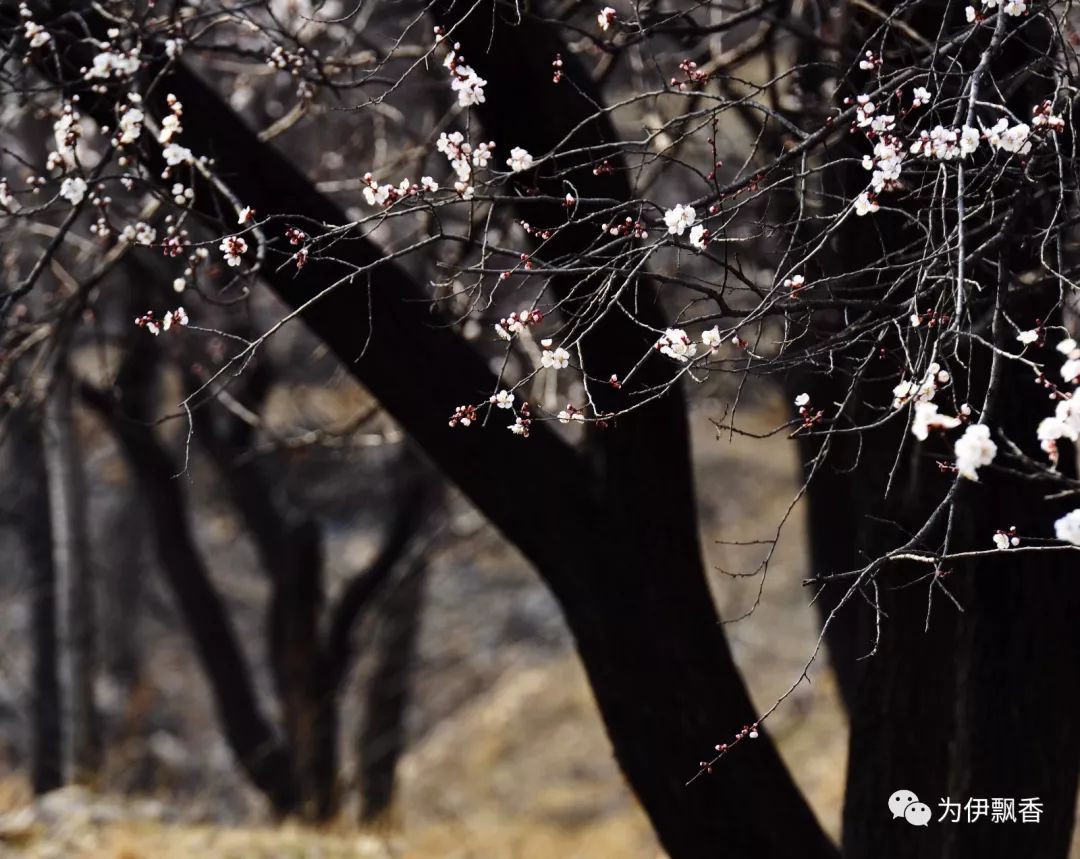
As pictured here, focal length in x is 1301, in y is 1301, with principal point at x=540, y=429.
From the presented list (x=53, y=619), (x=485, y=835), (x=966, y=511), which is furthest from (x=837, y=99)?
(x=53, y=619)

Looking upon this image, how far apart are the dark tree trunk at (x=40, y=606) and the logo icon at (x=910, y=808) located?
658cm

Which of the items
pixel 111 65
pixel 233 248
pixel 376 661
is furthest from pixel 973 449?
pixel 376 661

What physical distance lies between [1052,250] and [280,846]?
16.4 ft

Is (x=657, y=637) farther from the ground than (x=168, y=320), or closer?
closer

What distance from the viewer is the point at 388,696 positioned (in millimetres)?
9750

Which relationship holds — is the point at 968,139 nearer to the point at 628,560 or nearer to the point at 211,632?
the point at 628,560

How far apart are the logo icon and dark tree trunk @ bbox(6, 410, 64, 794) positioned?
658cm

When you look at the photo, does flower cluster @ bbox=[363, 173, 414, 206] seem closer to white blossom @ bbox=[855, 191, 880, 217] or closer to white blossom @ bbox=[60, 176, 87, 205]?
white blossom @ bbox=[60, 176, 87, 205]

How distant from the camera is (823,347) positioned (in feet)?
9.05

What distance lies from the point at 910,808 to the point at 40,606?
8.69 metres

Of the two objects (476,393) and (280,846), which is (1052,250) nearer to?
(476,393)

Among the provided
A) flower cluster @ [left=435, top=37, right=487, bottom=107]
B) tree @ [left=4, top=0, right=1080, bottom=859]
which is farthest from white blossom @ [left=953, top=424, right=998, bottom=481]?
flower cluster @ [left=435, top=37, right=487, bottom=107]

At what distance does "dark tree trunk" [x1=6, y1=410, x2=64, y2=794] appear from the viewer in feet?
32.1

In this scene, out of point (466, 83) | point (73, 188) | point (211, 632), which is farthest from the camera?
point (211, 632)
